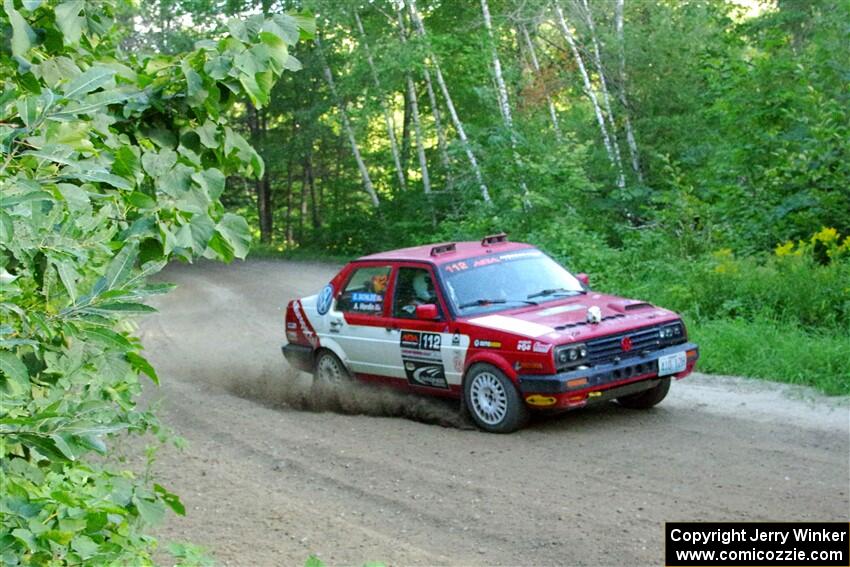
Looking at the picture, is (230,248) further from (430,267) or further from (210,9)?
(210,9)

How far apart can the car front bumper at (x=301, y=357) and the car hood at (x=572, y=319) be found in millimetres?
2579

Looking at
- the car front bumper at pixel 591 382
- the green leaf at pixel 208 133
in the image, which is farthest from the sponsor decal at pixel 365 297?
the green leaf at pixel 208 133

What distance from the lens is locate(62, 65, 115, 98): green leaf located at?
3.50m

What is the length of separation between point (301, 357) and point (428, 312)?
2.38 m

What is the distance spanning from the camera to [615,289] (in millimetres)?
17672

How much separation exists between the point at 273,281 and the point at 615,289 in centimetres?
1095

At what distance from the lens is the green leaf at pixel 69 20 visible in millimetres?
4305

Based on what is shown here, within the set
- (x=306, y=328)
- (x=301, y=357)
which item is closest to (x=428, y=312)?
(x=306, y=328)

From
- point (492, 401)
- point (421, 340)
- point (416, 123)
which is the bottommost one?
point (492, 401)

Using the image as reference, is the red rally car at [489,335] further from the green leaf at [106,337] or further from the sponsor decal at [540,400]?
the green leaf at [106,337]

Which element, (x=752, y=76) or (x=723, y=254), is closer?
(x=723, y=254)

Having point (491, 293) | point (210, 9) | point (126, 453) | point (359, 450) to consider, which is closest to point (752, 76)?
point (491, 293)

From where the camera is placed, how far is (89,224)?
3.61 meters

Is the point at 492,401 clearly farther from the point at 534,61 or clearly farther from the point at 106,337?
the point at 534,61
